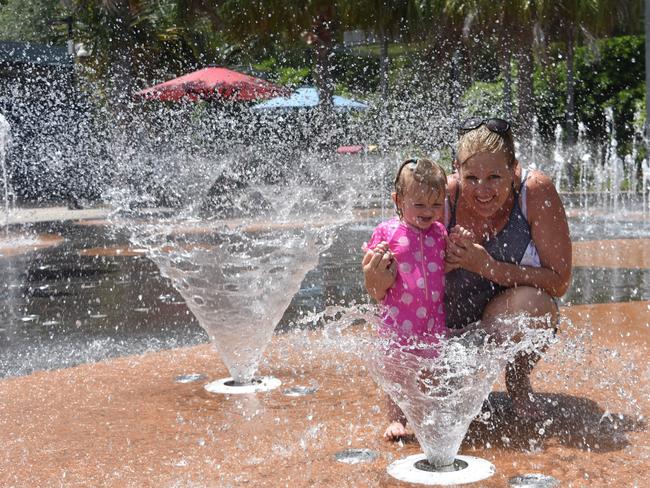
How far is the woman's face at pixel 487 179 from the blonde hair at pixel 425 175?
0.45ft

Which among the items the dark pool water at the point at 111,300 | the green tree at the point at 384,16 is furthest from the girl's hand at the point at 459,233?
the green tree at the point at 384,16

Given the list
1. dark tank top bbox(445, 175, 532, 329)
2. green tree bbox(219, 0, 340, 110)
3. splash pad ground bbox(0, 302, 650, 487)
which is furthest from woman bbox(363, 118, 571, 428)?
green tree bbox(219, 0, 340, 110)

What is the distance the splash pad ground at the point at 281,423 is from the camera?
2.96 m

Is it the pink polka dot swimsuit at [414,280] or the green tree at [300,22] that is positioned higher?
the green tree at [300,22]

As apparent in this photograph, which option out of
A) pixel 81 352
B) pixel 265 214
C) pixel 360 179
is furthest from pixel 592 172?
pixel 81 352

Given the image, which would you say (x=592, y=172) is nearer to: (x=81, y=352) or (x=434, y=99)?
(x=434, y=99)

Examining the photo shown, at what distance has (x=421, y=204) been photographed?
3.16 metres

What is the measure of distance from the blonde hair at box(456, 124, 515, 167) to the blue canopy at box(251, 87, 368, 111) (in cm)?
2261

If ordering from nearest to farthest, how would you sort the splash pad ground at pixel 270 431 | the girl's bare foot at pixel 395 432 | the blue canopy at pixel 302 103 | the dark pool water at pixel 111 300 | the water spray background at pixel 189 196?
the splash pad ground at pixel 270 431
the girl's bare foot at pixel 395 432
the dark pool water at pixel 111 300
the water spray background at pixel 189 196
the blue canopy at pixel 302 103

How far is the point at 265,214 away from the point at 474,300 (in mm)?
14714

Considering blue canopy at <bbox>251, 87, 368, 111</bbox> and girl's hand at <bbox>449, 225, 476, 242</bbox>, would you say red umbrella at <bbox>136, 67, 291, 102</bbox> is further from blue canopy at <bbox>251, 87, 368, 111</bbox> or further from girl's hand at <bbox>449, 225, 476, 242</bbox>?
girl's hand at <bbox>449, 225, 476, 242</bbox>

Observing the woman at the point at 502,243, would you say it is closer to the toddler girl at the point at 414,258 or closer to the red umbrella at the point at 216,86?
the toddler girl at the point at 414,258

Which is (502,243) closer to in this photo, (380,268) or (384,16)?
(380,268)

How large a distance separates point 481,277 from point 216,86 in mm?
17084
